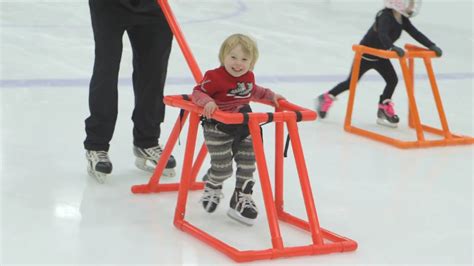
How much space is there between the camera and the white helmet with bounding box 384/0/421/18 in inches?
166

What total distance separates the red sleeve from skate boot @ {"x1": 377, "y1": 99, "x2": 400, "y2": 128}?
6.21 ft

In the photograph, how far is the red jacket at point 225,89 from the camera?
8.98 ft

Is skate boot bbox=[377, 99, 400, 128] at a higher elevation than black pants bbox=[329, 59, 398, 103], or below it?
below

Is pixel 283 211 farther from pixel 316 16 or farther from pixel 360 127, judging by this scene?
pixel 316 16

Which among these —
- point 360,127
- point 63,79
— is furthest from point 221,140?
point 63,79

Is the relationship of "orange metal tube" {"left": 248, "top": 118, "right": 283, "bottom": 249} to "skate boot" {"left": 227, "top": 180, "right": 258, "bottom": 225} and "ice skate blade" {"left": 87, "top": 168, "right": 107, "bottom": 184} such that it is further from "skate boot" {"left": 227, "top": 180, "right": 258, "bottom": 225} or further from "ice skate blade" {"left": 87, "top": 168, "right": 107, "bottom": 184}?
"ice skate blade" {"left": 87, "top": 168, "right": 107, "bottom": 184}

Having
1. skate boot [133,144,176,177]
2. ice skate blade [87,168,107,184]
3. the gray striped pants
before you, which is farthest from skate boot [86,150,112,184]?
the gray striped pants

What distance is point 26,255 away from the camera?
2.50m

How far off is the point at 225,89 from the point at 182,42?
0.35m

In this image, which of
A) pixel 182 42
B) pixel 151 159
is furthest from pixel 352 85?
pixel 182 42

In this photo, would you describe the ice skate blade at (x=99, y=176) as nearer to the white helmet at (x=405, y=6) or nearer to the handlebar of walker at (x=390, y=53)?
the handlebar of walker at (x=390, y=53)

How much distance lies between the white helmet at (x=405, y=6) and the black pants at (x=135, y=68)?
1.39 m

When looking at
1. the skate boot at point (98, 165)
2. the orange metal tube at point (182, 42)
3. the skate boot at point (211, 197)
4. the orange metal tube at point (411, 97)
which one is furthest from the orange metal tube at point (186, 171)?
the orange metal tube at point (411, 97)

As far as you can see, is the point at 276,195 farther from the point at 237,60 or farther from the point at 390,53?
the point at 390,53
